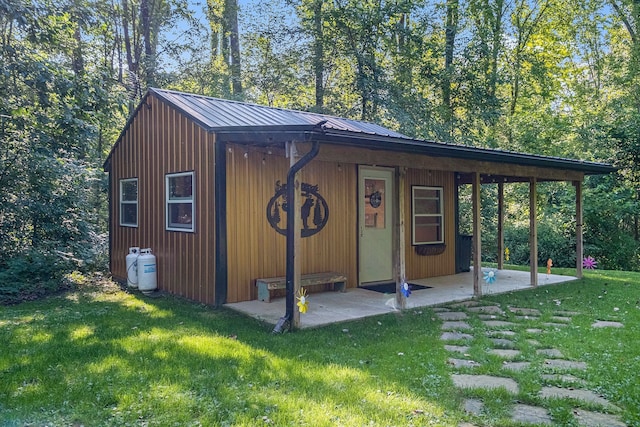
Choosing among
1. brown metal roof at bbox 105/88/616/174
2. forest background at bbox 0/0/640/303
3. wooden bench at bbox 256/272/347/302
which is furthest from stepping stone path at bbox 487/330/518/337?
forest background at bbox 0/0/640/303

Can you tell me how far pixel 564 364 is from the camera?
3.70m

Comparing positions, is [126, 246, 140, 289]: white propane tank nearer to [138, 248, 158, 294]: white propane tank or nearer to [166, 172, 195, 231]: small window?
[138, 248, 158, 294]: white propane tank

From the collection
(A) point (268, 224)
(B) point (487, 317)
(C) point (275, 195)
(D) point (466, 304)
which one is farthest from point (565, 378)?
(C) point (275, 195)

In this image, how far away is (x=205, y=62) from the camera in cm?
1564

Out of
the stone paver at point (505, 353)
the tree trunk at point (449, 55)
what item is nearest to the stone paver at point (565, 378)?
the stone paver at point (505, 353)

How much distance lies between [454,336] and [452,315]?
0.97 metres

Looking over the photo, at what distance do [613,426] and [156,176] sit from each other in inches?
258

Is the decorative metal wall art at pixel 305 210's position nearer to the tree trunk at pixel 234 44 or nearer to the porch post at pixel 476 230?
the porch post at pixel 476 230

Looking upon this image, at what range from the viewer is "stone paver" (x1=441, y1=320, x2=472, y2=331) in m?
4.93

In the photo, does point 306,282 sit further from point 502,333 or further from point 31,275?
point 31,275

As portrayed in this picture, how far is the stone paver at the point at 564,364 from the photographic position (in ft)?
11.8

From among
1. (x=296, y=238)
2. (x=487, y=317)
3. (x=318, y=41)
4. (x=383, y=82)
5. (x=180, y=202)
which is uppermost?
(x=318, y=41)

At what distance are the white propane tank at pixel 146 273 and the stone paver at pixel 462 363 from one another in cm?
481

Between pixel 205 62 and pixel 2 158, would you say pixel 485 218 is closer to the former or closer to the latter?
pixel 205 62
